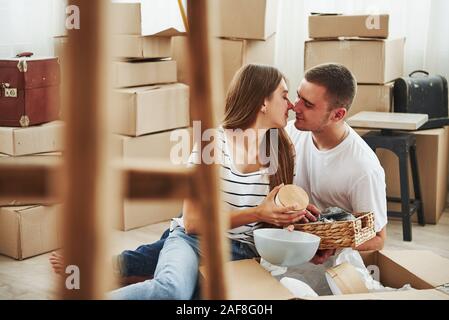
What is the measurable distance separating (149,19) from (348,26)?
104cm

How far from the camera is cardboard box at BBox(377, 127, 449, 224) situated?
10.4ft

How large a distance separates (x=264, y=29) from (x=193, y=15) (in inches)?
108

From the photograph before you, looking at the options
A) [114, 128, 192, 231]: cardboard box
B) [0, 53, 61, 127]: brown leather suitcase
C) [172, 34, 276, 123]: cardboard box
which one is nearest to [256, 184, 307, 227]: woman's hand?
[114, 128, 192, 231]: cardboard box

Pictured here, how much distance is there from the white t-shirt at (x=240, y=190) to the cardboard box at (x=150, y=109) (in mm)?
1147

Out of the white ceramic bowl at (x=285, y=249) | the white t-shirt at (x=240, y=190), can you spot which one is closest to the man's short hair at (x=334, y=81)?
the white t-shirt at (x=240, y=190)

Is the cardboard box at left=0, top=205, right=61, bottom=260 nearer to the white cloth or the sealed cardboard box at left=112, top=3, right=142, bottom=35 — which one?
the sealed cardboard box at left=112, top=3, right=142, bottom=35

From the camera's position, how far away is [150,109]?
9.97 ft

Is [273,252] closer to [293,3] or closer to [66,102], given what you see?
[66,102]

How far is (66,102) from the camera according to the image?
1.53 feet

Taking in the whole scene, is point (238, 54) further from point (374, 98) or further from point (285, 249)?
point (285, 249)

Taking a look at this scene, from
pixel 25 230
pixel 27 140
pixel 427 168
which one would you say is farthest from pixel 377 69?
pixel 25 230

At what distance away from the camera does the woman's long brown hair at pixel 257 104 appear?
1.93m

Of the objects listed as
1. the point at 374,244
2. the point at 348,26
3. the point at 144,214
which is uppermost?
the point at 348,26
